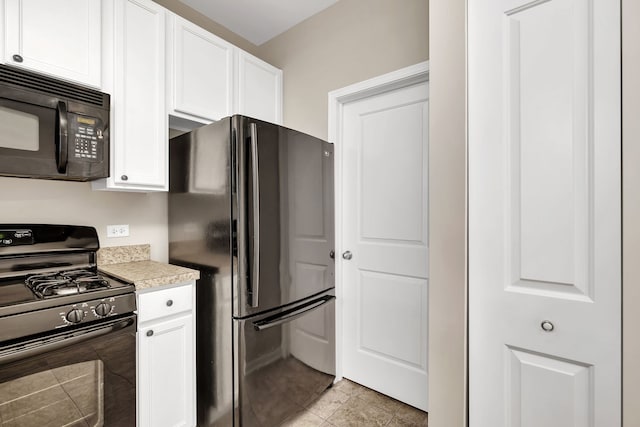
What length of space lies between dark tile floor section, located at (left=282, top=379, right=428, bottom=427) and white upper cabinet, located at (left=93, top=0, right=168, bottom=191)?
1.70m

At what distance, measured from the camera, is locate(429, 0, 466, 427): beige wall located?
3.67 feet

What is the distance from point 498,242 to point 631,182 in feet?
1.28

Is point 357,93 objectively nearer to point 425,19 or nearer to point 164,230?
point 425,19

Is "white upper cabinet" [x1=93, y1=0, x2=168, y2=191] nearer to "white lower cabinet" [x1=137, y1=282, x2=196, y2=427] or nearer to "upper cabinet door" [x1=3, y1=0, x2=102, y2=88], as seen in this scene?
"upper cabinet door" [x1=3, y1=0, x2=102, y2=88]

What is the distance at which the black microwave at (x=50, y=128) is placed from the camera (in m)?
1.32

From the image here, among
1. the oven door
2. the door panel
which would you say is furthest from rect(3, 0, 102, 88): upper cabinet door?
the door panel

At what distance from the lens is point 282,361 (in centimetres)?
174

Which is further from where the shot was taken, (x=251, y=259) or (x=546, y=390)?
(x=251, y=259)

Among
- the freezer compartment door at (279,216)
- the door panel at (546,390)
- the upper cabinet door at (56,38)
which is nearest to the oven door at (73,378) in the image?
the freezer compartment door at (279,216)

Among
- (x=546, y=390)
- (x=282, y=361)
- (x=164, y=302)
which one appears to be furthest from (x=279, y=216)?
(x=546, y=390)

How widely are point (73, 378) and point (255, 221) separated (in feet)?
3.27

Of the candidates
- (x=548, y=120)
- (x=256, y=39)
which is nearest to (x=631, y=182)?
(x=548, y=120)

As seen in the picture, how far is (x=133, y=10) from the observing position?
5.50 ft

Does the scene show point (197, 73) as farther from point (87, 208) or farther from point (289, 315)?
point (289, 315)
